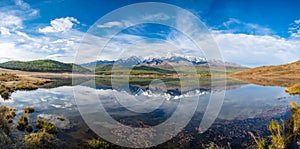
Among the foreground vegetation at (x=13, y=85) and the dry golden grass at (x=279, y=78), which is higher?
the dry golden grass at (x=279, y=78)

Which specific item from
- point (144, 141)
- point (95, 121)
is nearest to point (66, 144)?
point (144, 141)

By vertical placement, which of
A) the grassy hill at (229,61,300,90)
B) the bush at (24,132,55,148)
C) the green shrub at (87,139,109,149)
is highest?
the grassy hill at (229,61,300,90)

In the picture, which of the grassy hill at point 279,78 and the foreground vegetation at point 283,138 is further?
the grassy hill at point 279,78

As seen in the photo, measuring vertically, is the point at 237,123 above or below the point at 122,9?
below

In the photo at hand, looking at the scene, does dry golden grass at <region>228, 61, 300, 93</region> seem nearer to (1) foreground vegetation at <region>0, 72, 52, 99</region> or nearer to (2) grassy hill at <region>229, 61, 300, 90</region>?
(2) grassy hill at <region>229, 61, 300, 90</region>

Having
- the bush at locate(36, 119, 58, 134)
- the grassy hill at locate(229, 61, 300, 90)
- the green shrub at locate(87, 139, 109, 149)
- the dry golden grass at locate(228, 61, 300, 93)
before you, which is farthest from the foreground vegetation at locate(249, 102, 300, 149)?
the dry golden grass at locate(228, 61, 300, 93)

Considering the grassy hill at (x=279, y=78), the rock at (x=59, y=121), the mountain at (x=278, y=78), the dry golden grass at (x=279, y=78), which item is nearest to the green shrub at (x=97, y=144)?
the rock at (x=59, y=121)

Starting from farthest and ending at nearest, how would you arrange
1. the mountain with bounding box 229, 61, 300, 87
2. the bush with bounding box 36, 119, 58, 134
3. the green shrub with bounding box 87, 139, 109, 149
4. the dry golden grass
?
the mountain with bounding box 229, 61, 300, 87
the dry golden grass
the bush with bounding box 36, 119, 58, 134
the green shrub with bounding box 87, 139, 109, 149

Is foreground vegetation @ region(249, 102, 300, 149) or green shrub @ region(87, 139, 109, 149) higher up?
foreground vegetation @ region(249, 102, 300, 149)

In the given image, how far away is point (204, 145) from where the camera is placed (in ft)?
50.1

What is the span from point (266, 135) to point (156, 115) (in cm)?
1225

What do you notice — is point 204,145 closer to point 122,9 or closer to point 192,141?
point 192,141

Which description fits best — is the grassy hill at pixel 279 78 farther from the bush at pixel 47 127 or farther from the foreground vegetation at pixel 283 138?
the bush at pixel 47 127

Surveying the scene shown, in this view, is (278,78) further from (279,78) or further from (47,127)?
(47,127)
